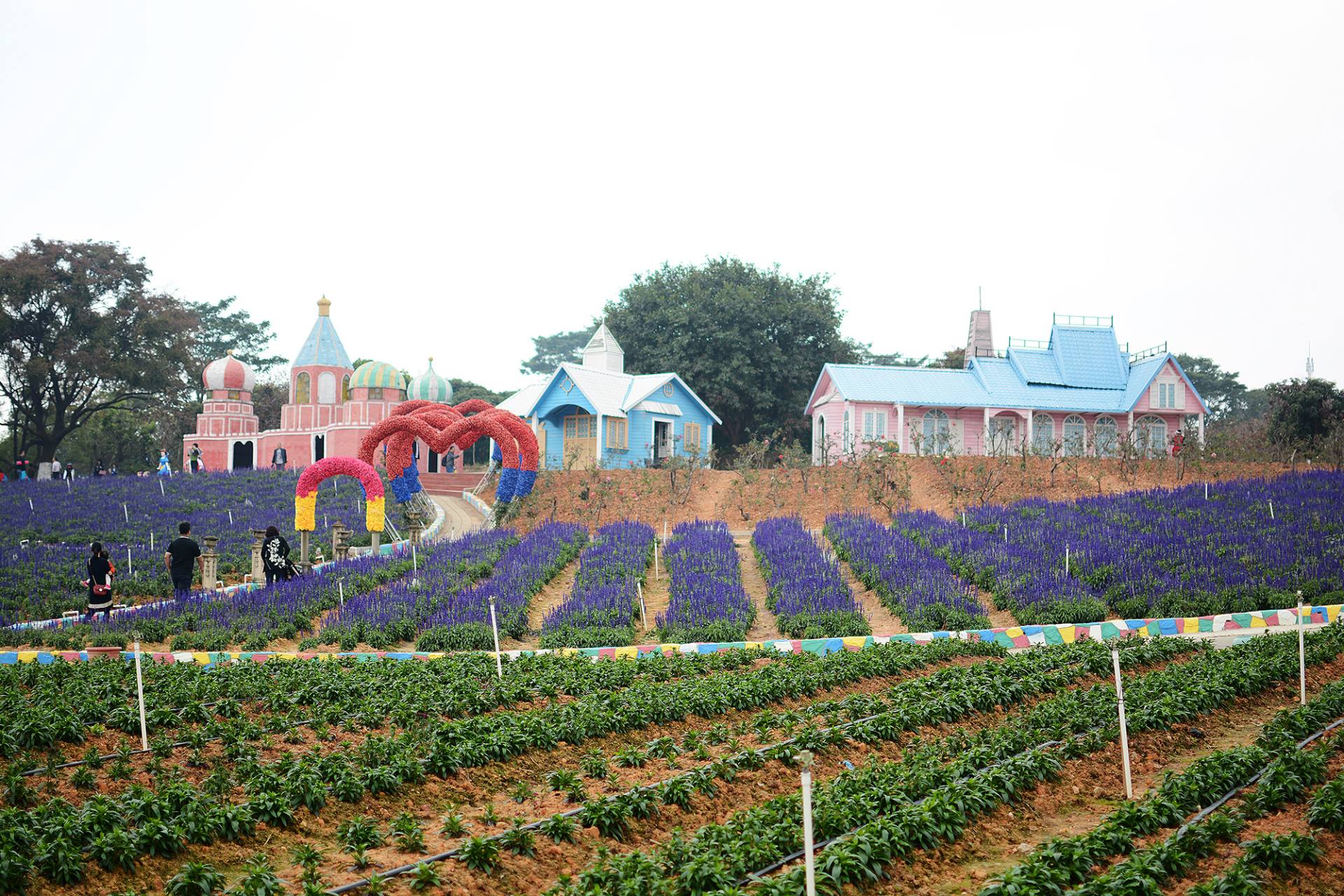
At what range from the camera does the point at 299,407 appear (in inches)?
1879

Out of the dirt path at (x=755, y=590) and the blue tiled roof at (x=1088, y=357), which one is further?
the blue tiled roof at (x=1088, y=357)

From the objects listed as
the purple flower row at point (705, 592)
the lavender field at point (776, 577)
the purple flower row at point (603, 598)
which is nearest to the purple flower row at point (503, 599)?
the lavender field at point (776, 577)

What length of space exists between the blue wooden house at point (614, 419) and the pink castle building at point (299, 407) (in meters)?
7.94

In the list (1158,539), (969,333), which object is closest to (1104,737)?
(1158,539)

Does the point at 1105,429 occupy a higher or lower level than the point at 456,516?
higher

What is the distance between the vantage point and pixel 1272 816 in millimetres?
8156

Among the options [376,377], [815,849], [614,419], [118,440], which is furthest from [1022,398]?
[118,440]

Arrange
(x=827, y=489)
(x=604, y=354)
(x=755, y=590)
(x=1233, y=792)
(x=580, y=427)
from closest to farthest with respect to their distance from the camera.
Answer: (x=1233, y=792) → (x=755, y=590) → (x=827, y=489) → (x=580, y=427) → (x=604, y=354)

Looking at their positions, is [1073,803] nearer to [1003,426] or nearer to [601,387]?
[601,387]

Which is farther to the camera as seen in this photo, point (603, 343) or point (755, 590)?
point (603, 343)

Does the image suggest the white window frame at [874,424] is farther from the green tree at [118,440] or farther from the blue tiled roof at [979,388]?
the green tree at [118,440]

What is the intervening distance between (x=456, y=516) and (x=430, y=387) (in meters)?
18.0

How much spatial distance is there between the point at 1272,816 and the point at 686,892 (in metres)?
4.88

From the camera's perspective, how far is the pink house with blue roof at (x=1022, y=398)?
131ft
